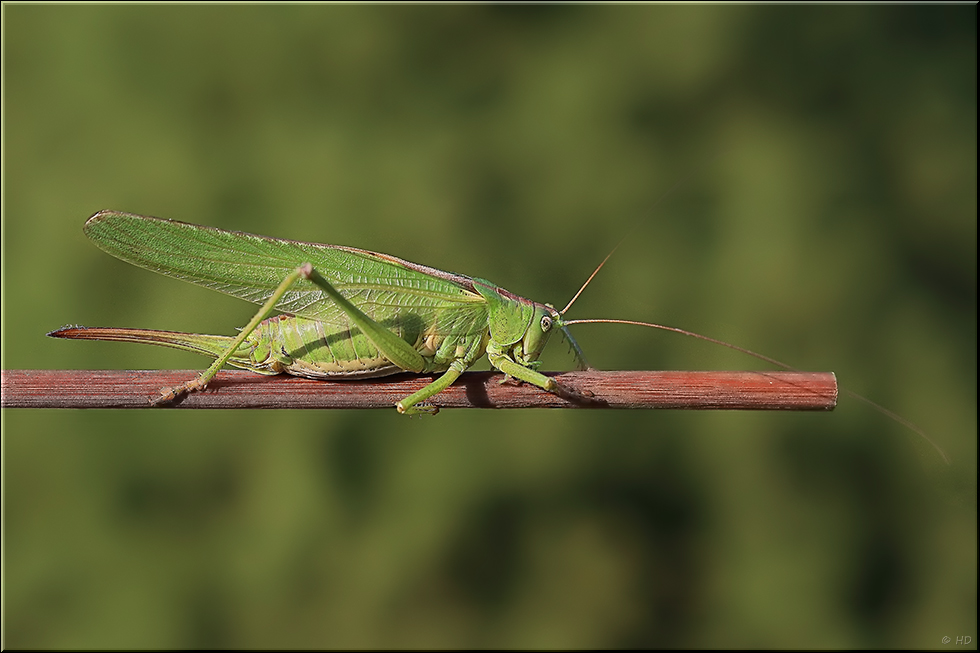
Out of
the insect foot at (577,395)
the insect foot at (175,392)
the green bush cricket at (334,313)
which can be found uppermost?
the green bush cricket at (334,313)

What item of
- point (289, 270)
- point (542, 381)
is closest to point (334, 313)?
point (289, 270)

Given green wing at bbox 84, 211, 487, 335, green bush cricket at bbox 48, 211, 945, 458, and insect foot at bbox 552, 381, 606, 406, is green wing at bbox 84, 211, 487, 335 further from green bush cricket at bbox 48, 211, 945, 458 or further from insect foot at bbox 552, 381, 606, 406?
insect foot at bbox 552, 381, 606, 406

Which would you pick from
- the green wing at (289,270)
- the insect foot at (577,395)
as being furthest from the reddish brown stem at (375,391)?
the green wing at (289,270)

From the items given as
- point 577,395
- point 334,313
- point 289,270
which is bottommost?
point 577,395

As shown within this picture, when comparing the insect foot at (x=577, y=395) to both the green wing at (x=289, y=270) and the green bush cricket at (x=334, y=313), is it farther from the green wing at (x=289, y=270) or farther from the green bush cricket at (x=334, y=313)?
the green wing at (x=289, y=270)

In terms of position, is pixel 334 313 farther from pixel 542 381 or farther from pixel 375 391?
pixel 542 381

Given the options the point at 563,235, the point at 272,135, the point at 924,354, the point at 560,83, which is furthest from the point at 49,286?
the point at 924,354

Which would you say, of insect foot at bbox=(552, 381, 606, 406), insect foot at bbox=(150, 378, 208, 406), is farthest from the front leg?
insect foot at bbox=(150, 378, 208, 406)

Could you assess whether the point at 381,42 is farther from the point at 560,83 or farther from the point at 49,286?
the point at 49,286
